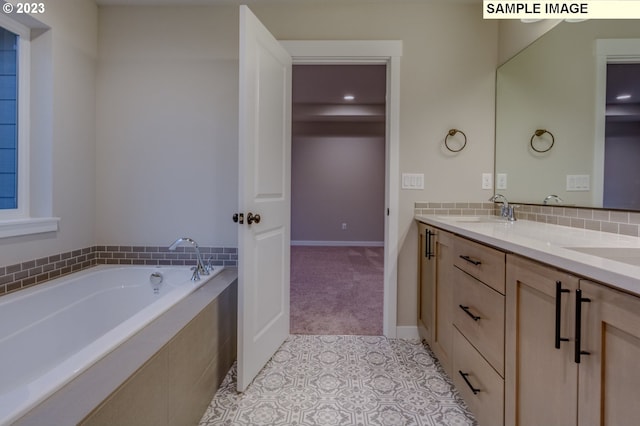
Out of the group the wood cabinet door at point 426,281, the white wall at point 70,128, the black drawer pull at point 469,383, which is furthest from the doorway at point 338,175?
the black drawer pull at point 469,383

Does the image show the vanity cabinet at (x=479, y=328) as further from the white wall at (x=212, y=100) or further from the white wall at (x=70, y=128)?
the white wall at (x=70, y=128)

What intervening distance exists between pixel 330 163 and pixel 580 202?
5.01 meters

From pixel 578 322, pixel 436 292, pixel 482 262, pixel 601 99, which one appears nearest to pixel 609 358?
pixel 578 322

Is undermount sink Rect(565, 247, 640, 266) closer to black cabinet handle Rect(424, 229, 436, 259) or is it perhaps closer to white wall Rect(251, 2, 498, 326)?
black cabinet handle Rect(424, 229, 436, 259)

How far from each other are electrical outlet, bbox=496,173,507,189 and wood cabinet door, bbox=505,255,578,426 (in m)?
1.30

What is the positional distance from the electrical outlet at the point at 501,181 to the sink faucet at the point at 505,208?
0.24 feet

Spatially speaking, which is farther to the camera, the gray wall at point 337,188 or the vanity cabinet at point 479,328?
the gray wall at point 337,188

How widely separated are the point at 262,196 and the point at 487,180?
63.3 inches

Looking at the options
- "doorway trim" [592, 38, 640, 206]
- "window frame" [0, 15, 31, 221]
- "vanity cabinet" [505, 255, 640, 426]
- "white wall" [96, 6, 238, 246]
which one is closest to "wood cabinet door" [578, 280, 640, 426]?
"vanity cabinet" [505, 255, 640, 426]

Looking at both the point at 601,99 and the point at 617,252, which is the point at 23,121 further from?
the point at 601,99

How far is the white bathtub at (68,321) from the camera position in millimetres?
907

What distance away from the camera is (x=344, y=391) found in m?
1.71

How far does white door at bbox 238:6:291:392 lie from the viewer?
1.67 m

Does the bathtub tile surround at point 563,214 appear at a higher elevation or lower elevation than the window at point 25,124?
lower
